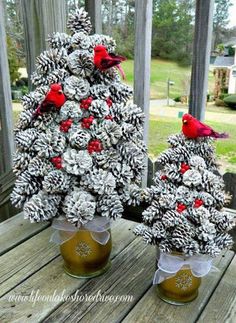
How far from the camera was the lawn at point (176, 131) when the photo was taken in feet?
3.57

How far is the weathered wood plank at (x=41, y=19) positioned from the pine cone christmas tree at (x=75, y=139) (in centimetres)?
32

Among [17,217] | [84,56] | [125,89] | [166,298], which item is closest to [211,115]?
[125,89]

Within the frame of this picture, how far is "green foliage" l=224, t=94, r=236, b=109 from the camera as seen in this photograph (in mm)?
1020

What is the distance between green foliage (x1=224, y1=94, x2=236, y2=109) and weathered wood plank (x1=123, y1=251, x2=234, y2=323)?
0.53m

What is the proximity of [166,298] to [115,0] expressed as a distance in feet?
3.15

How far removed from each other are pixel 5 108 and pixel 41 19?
360 millimetres

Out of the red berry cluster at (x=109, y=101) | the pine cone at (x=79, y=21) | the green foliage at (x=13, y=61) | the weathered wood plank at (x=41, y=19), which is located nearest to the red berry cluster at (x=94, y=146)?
the red berry cluster at (x=109, y=101)

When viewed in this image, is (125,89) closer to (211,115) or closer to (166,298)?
(211,115)

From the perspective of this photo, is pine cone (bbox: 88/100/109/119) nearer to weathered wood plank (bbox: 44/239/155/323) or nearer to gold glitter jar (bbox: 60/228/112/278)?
gold glitter jar (bbox: 60/228/112/278)

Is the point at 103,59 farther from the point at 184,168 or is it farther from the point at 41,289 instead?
the point at 41,289

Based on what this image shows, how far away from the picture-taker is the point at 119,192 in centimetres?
91

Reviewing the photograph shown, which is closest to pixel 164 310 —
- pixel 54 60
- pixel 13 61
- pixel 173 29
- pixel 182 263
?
pixel 182 263

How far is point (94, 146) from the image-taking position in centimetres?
84

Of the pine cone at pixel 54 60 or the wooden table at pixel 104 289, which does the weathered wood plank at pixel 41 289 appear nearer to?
the wooden table at pixel 104 289
